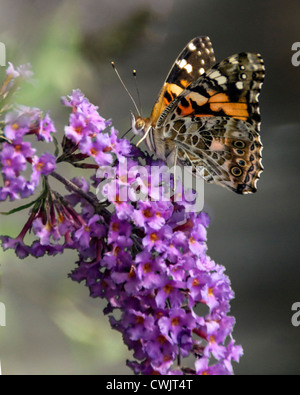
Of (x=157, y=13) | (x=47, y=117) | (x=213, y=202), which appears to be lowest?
(x=47, y=117)

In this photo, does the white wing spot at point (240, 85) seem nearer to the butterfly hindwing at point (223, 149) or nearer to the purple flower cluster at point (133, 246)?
the butterfly hindwing at point (223, 149)

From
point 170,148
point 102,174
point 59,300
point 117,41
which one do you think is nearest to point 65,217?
point 102,174

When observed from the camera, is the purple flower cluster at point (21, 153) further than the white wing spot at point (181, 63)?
No

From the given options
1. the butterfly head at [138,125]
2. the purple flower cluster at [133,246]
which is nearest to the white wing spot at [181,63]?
the butterfly head at [138,125]

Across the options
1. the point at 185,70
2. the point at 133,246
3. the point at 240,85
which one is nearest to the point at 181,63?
the point at 185,70

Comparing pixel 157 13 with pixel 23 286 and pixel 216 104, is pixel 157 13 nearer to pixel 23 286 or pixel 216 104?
pixel 23 286

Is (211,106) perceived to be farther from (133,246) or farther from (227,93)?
(133,246)
